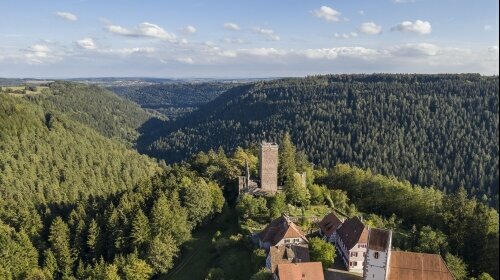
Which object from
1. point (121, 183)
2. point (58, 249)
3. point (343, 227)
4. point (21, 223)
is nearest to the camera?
point (343, 227)

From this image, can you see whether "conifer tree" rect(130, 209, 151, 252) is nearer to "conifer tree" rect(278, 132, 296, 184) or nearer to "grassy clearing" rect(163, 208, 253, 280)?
"grassy clearing" rect(163, 208, 253, 280)

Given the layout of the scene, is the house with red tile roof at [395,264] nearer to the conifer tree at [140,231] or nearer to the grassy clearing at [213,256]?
the grassy clearing at [213,256]

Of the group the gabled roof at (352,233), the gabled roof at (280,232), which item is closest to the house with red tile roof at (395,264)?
the gabled roof at (352,233)

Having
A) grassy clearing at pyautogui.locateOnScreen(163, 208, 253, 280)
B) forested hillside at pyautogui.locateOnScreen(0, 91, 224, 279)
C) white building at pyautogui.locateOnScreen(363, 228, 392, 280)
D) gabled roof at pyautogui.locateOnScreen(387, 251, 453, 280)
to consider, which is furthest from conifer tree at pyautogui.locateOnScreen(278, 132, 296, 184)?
gabled roof at pyautogui.locateOnScreen(387, 251, 453, 280)

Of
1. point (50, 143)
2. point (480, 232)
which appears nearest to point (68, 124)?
point (50, 143)

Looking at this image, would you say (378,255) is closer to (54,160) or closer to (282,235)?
(282,235)

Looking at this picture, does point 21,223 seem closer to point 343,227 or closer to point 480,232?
point 343,227
